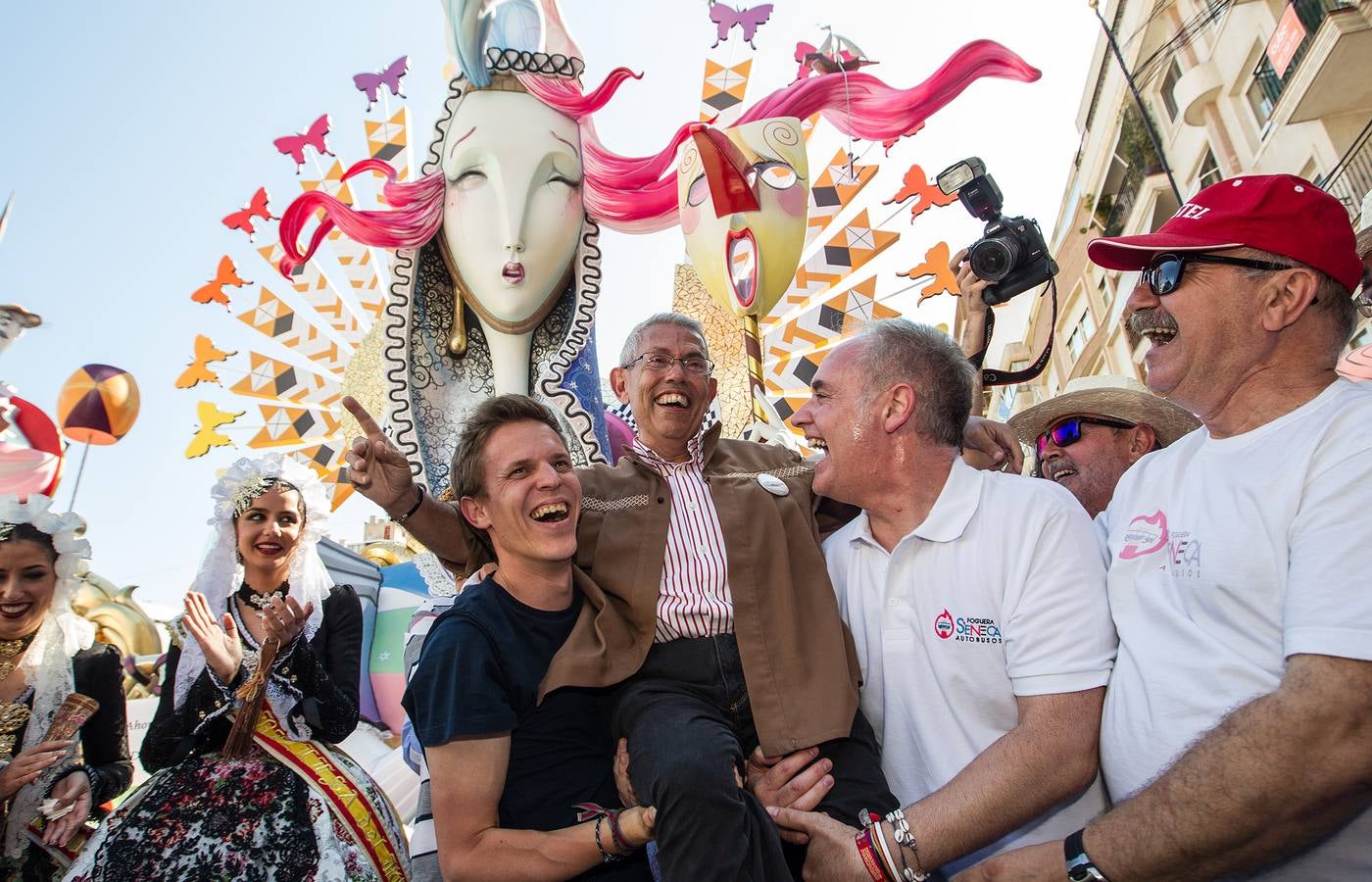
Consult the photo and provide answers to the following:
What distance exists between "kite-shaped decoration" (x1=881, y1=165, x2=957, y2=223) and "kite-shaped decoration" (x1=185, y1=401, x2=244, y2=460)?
21.8 ft

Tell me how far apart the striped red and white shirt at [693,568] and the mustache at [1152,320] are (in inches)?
47.7

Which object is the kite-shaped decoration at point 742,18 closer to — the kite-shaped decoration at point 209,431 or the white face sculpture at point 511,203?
the white face sculpture at point 511,203

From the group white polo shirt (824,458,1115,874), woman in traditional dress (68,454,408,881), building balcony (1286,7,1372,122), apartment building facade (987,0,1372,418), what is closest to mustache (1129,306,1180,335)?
white polo shirt (824,458,1115,874)

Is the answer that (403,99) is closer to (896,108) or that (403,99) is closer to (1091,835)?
(896,108)

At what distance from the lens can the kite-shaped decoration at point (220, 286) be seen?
8094 mm

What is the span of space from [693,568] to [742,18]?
599cm

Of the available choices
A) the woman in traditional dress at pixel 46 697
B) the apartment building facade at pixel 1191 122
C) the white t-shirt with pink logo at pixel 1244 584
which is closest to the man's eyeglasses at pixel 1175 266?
the white t-shirt with pink logo at pixel 1244 584

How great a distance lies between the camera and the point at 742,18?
6.87 m

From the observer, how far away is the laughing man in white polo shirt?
1.78m

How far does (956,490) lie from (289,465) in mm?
2847

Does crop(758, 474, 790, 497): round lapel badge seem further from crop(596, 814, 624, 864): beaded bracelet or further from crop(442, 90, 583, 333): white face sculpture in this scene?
crop(442, 90, 583, 333): white face sculpture

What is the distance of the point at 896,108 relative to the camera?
6117mm

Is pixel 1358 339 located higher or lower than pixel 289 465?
higher

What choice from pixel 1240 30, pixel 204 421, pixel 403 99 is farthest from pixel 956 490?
pixel 1240 30
